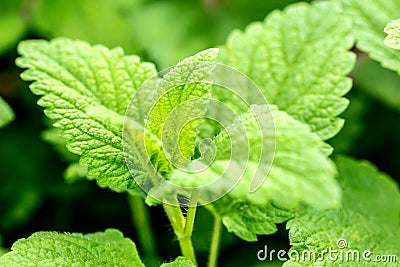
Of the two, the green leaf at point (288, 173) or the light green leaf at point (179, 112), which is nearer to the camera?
the green leaf at point (288, 173)

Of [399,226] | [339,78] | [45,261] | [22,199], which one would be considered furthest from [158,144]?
[22,199]

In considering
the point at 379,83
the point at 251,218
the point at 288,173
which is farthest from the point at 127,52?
the point at 288,173

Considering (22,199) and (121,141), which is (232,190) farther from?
(22,199)

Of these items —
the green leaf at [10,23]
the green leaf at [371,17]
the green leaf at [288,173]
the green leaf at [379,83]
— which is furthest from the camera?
the green leaf at [10,23]

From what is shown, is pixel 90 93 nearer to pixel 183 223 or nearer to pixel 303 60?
pixel 183 223

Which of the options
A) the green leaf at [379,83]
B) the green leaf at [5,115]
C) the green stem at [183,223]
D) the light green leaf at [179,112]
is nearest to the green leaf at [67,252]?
Result: the green stem at [183,223]

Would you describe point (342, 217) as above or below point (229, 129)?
below

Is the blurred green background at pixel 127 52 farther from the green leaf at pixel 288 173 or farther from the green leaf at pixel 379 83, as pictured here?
the green leaf at pixel 288 173
